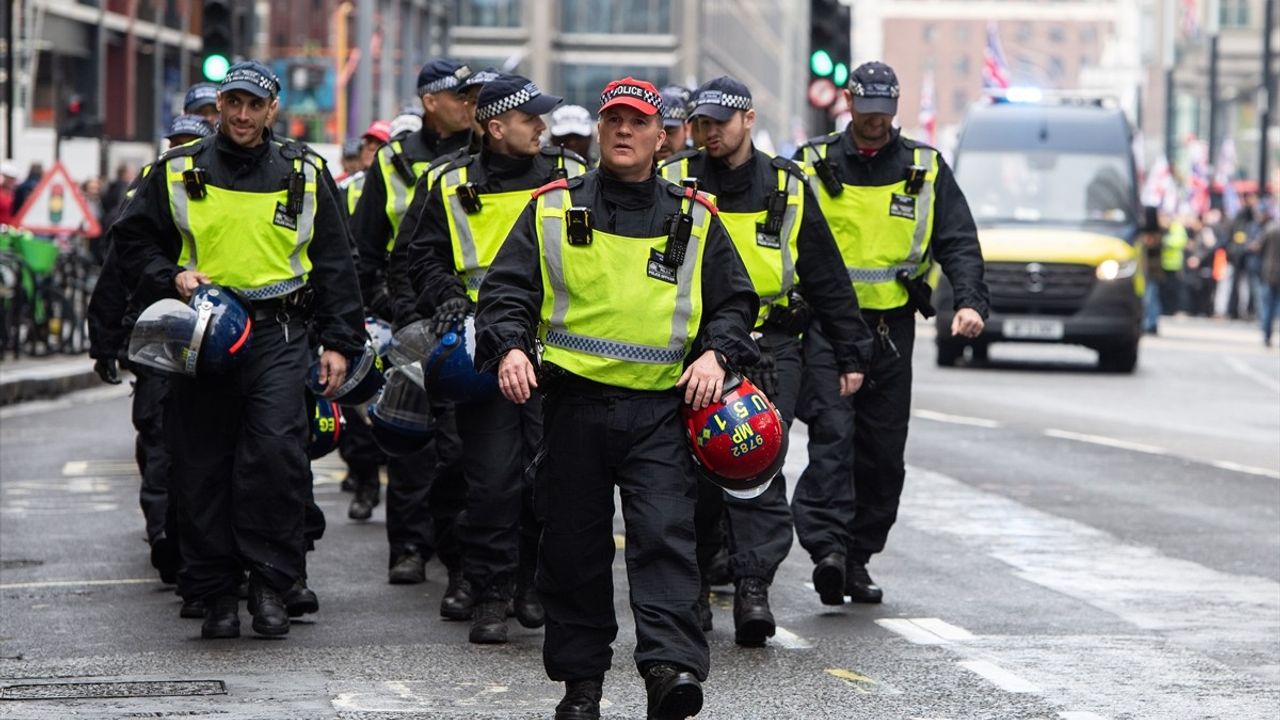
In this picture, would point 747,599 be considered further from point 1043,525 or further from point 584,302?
point 1043,525

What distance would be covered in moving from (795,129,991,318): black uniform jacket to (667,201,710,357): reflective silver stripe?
2962 millimetres

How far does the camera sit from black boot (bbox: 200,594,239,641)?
8594mm

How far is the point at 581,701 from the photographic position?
6.78 m

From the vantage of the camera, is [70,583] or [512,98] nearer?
[512,98]

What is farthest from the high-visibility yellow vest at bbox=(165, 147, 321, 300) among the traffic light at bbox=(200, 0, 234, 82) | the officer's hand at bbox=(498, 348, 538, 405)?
the traffic light at bbox=(200, 0, 234, 82)

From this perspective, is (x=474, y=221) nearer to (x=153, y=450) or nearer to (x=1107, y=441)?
(x=153, y=450)

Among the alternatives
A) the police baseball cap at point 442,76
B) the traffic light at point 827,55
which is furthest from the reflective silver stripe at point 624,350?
the traffic light at point 827,55

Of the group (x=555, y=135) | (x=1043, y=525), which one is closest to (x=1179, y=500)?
(x=1043, y=525)

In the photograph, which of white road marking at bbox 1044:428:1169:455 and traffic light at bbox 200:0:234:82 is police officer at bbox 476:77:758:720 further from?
traffic light at bbox 200:0:234:82

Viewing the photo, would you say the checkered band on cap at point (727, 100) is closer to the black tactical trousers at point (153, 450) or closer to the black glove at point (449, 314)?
the black glove at point (449, 314)

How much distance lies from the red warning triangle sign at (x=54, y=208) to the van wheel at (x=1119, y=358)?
33.1 ft

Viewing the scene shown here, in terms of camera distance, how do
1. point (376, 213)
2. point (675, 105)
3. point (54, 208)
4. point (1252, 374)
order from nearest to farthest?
point (376, 213) → point (675, 105) → point (54, 208) → point (1252, 374)

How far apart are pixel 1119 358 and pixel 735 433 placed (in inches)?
750

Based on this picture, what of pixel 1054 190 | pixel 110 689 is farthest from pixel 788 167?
pixel 1054 190
